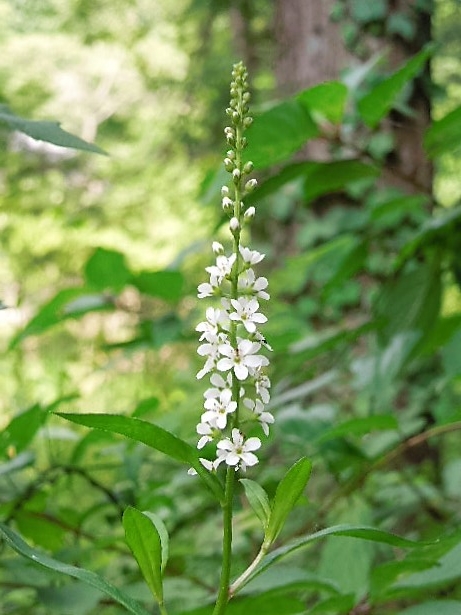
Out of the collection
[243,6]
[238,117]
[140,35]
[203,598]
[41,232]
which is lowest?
[203,598]

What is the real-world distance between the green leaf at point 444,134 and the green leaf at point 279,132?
140mm

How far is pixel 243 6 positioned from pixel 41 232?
1924 millimetres

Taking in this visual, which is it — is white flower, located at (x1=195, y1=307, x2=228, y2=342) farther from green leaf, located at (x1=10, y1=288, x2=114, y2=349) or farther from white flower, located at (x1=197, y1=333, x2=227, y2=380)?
green leaf, located at (x1=10, y1=288, x2=114, y2=349)

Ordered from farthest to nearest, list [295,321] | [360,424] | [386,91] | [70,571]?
[295,321]
[386,91]
[360,424]
[70,571]

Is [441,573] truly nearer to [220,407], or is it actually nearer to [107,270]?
[220,407]

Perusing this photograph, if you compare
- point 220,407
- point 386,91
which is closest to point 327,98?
point 386,91

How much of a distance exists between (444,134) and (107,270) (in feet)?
1.52

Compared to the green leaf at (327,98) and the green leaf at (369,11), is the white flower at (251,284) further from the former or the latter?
the green leaf at (369,11)

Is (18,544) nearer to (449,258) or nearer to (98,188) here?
(449,258)

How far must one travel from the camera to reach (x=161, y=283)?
1.04m

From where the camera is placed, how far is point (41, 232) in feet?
15.9

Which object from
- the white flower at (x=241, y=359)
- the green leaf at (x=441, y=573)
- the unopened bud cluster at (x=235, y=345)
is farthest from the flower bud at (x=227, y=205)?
the green leaf at (x=441, y=573)

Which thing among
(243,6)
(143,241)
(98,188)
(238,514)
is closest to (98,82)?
(98,188)

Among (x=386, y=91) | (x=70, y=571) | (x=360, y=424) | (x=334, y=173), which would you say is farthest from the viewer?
(x=334, y=173)
